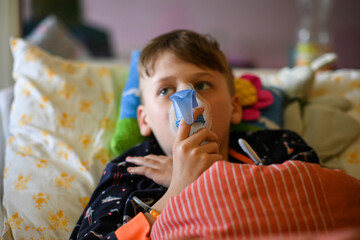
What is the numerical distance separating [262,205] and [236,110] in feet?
2.01

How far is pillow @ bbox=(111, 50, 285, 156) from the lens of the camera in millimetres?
1258

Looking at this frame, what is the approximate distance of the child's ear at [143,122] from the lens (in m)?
1.22

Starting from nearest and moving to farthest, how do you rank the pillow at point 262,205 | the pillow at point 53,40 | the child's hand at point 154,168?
1. the pillow at point 262,205
2. the child's hand at point 154,168
3. the pillow at point 53,40

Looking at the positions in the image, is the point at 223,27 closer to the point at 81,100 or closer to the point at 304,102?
the point at 304,102

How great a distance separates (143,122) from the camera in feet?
4.08

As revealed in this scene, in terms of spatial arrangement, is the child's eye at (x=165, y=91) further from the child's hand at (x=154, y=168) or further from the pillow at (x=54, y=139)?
the pillow at (x=54, y=139)

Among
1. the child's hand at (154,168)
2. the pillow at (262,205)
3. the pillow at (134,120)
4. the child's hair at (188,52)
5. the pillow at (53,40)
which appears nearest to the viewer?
the pillow at (262,205)

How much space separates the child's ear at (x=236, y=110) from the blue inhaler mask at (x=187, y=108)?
32 cm

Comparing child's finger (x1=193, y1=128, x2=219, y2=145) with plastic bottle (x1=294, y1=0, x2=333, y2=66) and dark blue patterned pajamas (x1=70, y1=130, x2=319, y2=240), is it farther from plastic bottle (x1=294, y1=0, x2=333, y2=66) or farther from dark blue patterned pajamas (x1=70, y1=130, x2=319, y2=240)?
plastic bottle (x1=294, y1=0, x2=333, y2=66)

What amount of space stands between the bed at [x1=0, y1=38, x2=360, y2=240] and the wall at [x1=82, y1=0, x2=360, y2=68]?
1.08m

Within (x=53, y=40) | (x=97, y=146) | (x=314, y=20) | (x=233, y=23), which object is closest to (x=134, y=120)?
(x=97, y=146)

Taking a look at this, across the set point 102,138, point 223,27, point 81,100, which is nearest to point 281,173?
point 102,138

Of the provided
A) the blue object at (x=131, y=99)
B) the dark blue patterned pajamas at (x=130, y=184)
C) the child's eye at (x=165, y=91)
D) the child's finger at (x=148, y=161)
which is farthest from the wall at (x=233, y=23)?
the child's finger at (x=148, y=161)

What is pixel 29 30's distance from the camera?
9.11 feet
